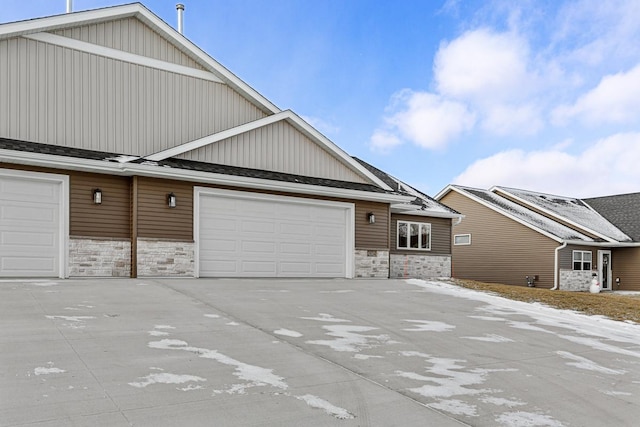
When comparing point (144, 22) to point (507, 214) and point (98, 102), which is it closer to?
point (98, 102)

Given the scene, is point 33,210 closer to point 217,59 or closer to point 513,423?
point 217,59

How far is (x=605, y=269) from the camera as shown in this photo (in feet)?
87.5

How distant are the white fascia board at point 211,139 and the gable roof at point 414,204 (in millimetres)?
5395

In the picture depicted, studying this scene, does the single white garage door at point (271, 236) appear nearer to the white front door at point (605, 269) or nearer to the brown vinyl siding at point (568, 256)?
the brown vinyl siding at point (568, 256)

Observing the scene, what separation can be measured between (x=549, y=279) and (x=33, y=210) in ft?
70.5

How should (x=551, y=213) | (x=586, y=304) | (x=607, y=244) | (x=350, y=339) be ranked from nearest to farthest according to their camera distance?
1. (x=350, y=339)
2. (x=586, y=304)
3. (x=607, y=244)
4. (x=551, y=213)

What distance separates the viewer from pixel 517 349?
720cm

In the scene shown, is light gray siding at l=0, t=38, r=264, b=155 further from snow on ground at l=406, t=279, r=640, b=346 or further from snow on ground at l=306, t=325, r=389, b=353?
snow on ground at l=306, t=325, r=389, b=353

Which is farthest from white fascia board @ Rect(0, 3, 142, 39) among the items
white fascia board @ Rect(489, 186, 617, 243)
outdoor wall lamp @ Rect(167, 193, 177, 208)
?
white fascia board @ Rect(489, 186, 617, 243)

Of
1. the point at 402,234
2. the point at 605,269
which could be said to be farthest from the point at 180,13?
the point at 605,269

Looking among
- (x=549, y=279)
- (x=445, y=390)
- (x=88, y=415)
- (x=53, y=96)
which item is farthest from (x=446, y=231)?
(x=88, y=415)

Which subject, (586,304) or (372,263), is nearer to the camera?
(586,304)

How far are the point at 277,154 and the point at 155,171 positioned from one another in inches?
153

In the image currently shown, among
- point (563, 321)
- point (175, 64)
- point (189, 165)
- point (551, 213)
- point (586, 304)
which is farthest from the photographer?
point (551, 213)
